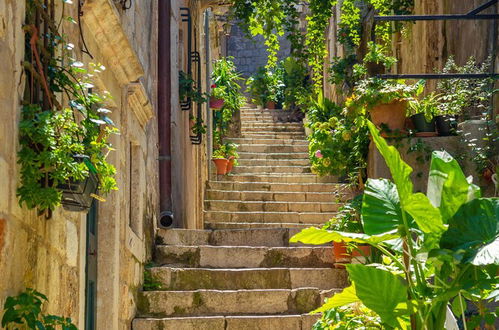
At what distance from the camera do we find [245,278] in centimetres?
964

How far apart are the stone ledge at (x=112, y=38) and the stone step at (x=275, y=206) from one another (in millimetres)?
6164

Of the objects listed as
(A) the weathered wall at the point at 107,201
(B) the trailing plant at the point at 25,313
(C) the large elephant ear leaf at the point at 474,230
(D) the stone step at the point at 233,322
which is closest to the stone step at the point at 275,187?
(A) the weathered wall at the point at 107,201

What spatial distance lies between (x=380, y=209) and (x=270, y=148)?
12.2 meters

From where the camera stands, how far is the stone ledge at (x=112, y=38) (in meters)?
6.23

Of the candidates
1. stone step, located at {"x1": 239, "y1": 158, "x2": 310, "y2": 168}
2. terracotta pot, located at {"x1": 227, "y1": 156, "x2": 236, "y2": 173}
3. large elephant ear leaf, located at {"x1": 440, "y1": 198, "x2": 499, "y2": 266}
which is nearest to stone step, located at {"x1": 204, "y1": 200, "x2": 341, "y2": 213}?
terracotta pot, located at {"x1": 227, "y1": 156, "x2": 236, "y2": 173}

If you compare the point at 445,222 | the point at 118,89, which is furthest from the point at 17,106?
the point at 118,89

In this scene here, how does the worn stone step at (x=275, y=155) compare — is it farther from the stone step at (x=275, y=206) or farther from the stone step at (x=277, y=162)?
the stone step at (x=275, y=206)

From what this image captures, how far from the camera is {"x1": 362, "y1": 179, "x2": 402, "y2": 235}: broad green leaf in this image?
5.68 m

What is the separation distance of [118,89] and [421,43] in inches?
228

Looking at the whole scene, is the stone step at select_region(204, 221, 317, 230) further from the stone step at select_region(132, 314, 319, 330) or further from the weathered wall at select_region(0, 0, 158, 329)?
the stone step at select_region(132, 314, 319, 330)

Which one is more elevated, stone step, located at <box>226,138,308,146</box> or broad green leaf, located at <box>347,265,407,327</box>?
stone step, located at <box>226,138,308,146</box>

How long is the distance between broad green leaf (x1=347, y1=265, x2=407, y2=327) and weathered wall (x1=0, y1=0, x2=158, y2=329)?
1.50m

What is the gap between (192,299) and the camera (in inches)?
361

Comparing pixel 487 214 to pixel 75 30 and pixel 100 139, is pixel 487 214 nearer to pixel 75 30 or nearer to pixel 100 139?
pixel 100 139
